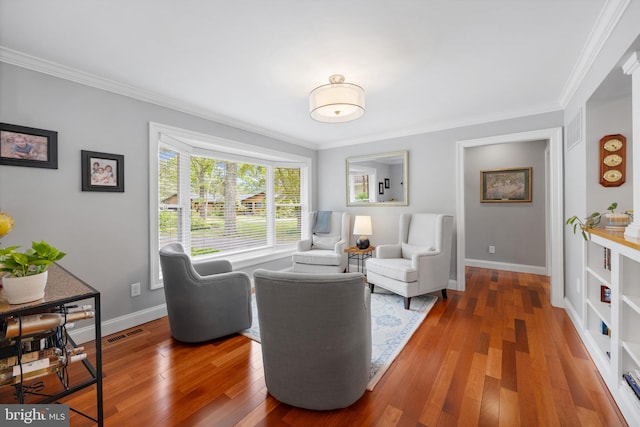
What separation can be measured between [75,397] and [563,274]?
Result: 4.58m

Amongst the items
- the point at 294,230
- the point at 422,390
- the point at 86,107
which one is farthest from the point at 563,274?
the point at 86,107

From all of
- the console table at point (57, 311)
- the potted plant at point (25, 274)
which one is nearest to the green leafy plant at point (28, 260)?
the potted plant at point (25, 274)

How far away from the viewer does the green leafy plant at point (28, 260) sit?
1.07m

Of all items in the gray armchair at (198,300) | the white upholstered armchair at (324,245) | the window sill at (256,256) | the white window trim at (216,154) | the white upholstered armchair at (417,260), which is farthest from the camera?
the white upholstered armchair at (324,245)

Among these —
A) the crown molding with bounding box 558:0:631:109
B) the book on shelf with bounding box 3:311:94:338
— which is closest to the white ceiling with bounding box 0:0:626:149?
the crown molding with bounding box 558:0:631:109

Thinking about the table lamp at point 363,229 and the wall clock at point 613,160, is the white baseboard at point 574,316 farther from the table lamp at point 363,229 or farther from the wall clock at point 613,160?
the table lamp at point 363,229

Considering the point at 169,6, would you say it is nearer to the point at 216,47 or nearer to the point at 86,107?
the point at 216,47

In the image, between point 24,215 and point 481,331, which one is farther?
point 481,331

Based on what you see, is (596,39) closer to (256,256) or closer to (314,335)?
(314,335)

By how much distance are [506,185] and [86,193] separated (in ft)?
19.1

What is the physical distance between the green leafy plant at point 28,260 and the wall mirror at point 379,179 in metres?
3.91

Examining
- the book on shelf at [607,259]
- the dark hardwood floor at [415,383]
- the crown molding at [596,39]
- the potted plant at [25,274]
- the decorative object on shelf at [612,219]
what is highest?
the crown molding at [596,39]

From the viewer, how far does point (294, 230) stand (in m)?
4.90

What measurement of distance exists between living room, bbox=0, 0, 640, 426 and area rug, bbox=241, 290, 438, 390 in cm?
137
